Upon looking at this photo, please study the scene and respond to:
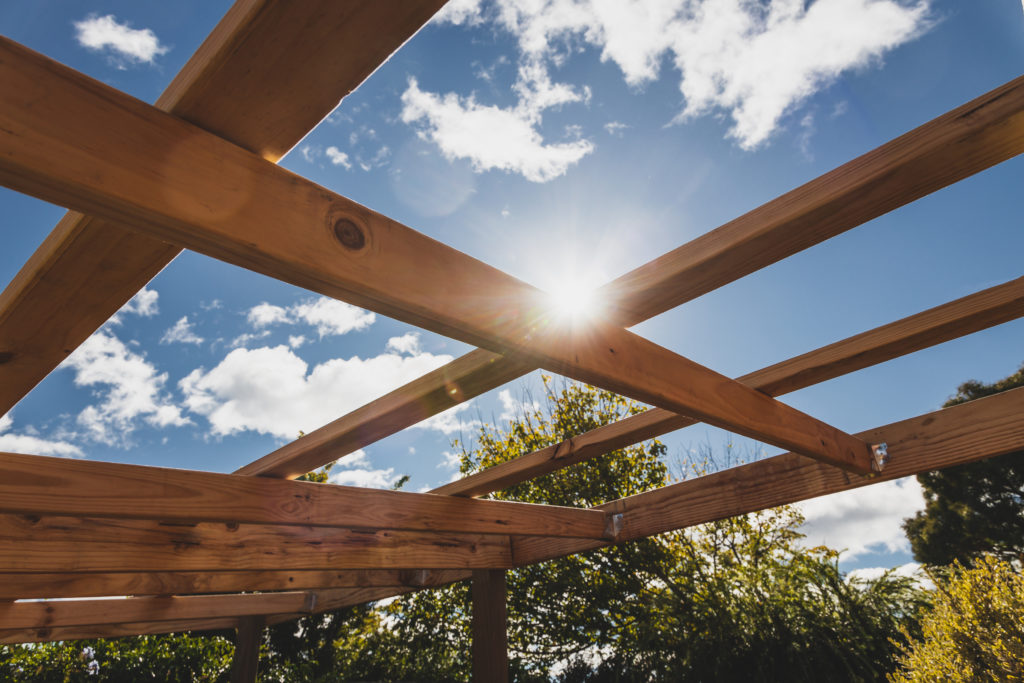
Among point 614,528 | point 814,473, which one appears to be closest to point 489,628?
point 614,528

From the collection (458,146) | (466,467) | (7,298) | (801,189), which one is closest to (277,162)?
(7,298)

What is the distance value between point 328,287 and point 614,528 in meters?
3.18

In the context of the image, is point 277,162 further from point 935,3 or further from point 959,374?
point 959,374

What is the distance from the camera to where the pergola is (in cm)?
88

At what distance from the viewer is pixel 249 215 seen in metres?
0.99

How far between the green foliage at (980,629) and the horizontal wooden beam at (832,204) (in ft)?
9.24

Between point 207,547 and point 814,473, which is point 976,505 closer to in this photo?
point 814,473

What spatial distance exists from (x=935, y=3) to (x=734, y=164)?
1361 millimetres

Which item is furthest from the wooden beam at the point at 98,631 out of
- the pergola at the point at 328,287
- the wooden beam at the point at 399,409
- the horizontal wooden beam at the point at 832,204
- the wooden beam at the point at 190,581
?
the horizontal wooden beam at the point at 832,204

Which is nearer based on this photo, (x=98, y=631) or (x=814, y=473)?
(x=814, y=473)

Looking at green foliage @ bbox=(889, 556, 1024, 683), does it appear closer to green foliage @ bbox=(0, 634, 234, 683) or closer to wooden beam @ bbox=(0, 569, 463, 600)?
wooden beam @ bbox=(0, 569, 463, 600)

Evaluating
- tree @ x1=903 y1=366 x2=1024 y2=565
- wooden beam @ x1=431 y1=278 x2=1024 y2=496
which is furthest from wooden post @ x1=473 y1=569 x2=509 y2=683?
tree @ x1=903 y1=366 x2=1024 y2=565

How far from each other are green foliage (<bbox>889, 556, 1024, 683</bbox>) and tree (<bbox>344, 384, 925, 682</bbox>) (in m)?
1.29

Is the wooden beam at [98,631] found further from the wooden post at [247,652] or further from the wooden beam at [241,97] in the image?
the wooden beam at [241,97]
